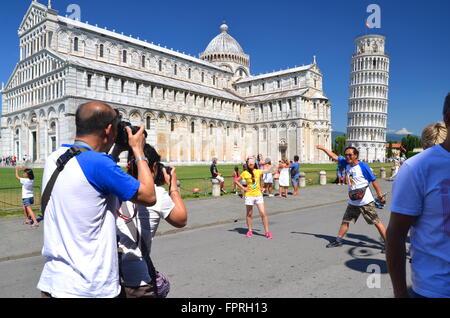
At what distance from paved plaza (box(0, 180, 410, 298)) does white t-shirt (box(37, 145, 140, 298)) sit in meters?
2.72

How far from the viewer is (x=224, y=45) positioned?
245ft

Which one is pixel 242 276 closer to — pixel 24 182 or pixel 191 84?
pixel 24 182

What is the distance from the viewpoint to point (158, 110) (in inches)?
1980

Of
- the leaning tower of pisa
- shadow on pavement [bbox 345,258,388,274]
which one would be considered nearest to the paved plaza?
shadow on pavement [bbox 345,258,388,274]

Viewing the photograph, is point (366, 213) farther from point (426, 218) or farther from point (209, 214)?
point (209, 214)

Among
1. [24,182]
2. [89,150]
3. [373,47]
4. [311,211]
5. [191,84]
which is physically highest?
[373,47]

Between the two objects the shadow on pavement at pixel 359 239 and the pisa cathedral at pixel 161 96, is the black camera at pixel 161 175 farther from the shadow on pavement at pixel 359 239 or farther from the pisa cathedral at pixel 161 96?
the pisa cathedral at pixel 161 96

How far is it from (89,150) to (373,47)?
100041 millimetres

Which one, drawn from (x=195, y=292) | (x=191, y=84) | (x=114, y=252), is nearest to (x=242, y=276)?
(x=195, y=292)

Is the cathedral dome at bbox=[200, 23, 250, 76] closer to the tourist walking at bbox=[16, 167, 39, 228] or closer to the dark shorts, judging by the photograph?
the tourist walking at bbox=[16, 167, 39, 228]

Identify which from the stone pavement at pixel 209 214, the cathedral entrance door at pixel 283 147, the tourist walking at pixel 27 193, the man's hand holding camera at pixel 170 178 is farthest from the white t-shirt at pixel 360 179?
the cathedral entrance door at pixel 283 147

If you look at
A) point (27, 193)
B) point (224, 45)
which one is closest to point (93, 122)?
point (27, 193)

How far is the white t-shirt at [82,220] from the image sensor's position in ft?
6.91

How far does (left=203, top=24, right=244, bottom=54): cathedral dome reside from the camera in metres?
74.2
